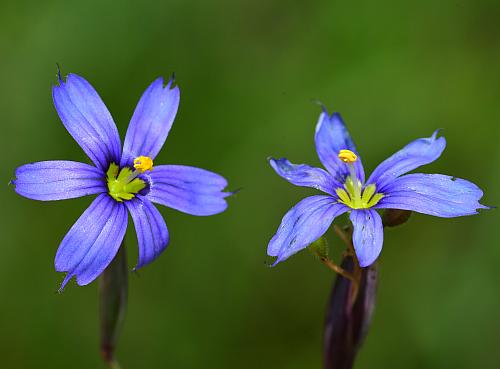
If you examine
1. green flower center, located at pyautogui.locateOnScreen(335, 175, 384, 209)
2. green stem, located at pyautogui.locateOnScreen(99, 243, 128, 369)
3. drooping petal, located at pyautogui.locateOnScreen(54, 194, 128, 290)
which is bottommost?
green stem, located at pyautogui.locateOnScreen(99, 243, 128, 369)

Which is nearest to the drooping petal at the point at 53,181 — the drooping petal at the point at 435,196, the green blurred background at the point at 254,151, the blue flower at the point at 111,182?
the blue flower at the point at 111,182

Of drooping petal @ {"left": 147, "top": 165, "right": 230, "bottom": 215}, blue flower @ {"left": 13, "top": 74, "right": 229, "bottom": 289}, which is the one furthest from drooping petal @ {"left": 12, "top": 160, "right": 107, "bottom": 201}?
drooping petal @ {"left": 147, "top": 165, "right": 230, "bottom": 215}

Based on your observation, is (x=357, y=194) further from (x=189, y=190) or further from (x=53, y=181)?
(x=53, y=181)

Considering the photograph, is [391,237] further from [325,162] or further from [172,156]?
[325,162]

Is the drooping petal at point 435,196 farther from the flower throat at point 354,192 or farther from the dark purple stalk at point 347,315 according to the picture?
the dark purple stalk at point 347,315

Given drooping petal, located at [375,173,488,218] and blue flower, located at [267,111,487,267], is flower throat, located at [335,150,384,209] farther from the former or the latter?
drooping petal, located at [375,173,488,218]

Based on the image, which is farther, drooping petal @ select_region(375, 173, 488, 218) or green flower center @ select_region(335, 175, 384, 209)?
green flower center @ select_region(335, 175, 384, 209)
